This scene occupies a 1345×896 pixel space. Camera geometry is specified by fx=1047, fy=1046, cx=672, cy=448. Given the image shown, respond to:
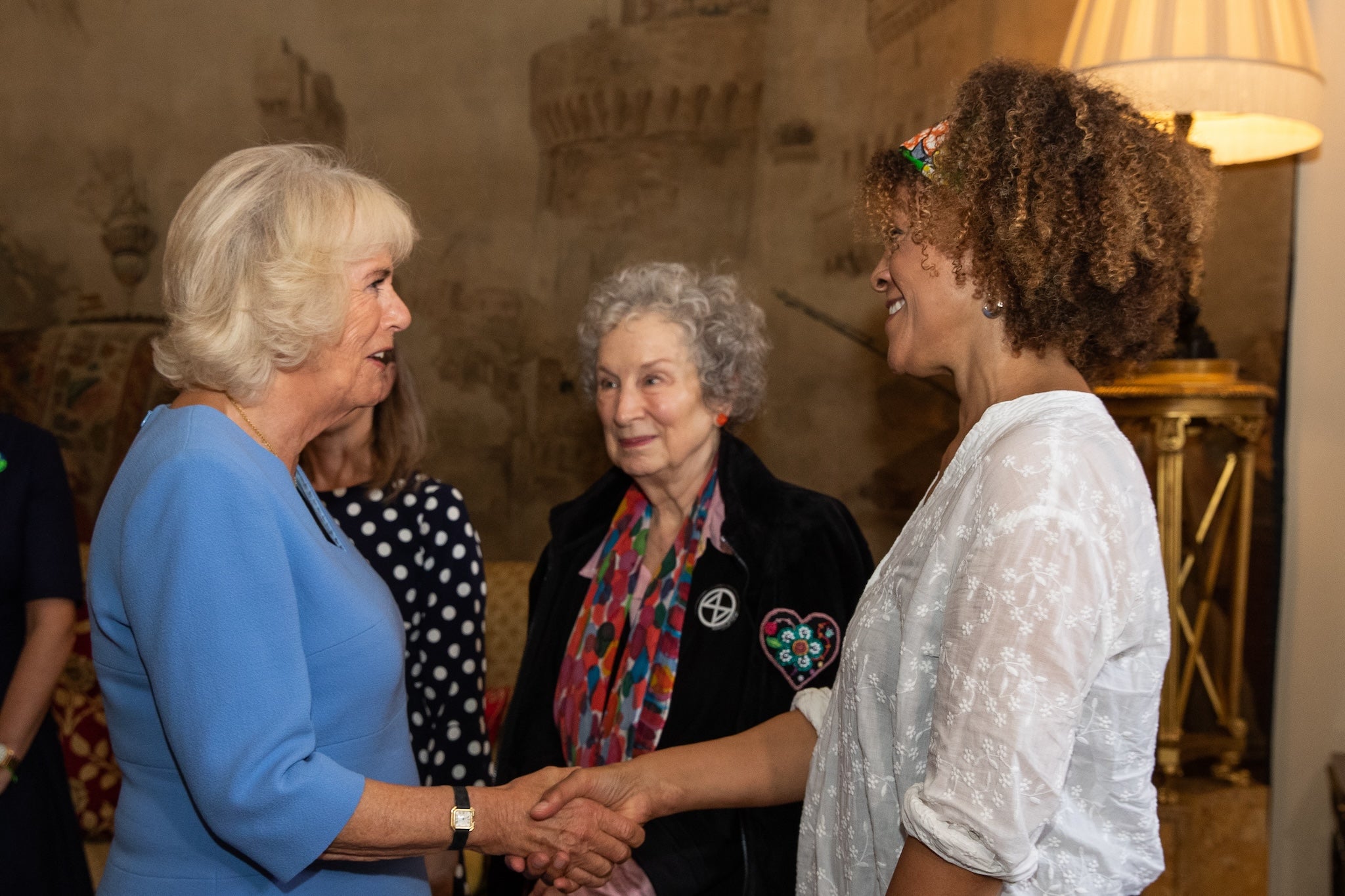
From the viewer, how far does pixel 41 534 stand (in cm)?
256

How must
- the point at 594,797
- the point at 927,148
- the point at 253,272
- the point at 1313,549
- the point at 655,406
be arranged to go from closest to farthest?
the point at 927,148
the point at 253,272
the point at 594,797
the point at 655,406
the point at 1313,549

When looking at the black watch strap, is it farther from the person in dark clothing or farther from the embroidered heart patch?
the person in dark clothing

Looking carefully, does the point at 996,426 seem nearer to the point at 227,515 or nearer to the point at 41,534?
the point at 227,515

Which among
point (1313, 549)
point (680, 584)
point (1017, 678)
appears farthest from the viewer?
point (1313, 549)

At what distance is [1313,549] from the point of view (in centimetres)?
331

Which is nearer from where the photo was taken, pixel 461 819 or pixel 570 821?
pixel 461 819

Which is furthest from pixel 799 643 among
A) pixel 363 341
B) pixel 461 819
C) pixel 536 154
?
pixel 536 154

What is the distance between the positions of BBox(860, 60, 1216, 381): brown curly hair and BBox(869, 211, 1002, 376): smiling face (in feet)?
0.09

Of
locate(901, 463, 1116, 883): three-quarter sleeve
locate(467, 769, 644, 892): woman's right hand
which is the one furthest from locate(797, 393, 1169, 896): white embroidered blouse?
locate(467, 769, 644, 892): woman's right hand

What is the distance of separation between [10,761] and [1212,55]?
3.48 m

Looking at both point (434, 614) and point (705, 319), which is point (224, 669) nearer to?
point (434, 614)

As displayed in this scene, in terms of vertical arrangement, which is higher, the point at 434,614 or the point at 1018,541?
the point at 1018,541

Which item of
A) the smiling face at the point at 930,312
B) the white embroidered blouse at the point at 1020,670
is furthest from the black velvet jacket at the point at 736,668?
the smiling face at the point at 930,312

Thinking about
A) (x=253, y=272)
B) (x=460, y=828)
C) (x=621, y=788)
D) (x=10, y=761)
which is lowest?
(x=10, y=761)
